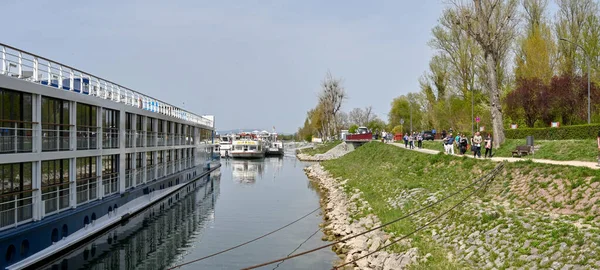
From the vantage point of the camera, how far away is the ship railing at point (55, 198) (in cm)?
1622

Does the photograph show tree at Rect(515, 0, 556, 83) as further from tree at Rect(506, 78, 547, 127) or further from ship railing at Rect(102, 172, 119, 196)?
ship railing at Rect(102, 172, 119, 196)

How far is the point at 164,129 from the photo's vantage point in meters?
33.9

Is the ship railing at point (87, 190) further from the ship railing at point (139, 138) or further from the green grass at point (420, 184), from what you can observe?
the green grass at point (420, 184)

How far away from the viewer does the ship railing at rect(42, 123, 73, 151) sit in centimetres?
1627

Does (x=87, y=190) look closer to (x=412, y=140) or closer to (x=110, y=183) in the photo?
(x=110, y=183)

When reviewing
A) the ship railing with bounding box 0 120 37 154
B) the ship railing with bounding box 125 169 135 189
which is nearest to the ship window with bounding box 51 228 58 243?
the ship railing with bounding box 0 120 37 154

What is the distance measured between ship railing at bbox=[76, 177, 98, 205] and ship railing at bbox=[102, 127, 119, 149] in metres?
2.19

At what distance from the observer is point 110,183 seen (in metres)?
22.3

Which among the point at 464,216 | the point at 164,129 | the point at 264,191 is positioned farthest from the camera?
the point at 264,191

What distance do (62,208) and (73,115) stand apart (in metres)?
3.52

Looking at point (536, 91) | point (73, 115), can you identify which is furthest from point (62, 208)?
point (536, 91)

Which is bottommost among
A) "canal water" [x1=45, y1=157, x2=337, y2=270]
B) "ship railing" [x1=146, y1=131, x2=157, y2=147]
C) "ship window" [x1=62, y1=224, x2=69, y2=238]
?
"canal water" [x1=45, y1=157, x2=337, y2=270]

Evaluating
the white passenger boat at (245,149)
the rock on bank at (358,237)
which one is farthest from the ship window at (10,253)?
the white passenger boat at (245,149)

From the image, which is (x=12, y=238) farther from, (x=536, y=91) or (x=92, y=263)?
(x=536, y=91)
